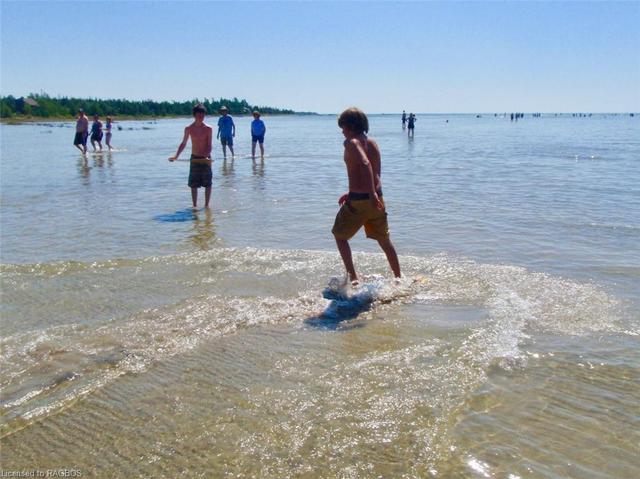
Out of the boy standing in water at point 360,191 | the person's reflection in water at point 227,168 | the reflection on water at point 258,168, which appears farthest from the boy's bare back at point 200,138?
the person's reflection in water at point 227,168

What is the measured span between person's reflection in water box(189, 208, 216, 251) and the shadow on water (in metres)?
2.58

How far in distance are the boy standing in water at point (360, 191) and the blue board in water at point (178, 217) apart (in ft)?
14.4

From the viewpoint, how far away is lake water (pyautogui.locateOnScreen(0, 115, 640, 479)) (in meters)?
2.73

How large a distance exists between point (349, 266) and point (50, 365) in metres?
2.83

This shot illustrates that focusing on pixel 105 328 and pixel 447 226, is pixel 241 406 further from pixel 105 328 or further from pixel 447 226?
pixel 447 226

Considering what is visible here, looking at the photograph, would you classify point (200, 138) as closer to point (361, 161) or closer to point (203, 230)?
point (203, 230)

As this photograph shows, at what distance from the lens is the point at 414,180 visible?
14.4 meters

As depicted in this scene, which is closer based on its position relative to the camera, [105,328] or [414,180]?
[105,328]

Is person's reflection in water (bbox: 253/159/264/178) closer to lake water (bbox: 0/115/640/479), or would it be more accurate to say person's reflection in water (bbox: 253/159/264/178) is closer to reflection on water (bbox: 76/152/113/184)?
reflection on water (bbox: 76/152/113/184)

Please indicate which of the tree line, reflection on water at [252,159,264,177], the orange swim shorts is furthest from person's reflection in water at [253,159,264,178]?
the tree line

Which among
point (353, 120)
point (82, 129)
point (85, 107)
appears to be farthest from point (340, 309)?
point (85, 107)

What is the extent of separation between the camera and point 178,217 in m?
9.29

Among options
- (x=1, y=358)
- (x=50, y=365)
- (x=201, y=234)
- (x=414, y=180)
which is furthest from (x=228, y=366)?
(x=414, y=180)

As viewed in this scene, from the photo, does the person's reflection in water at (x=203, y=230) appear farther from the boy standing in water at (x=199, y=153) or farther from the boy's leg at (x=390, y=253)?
the boy's leg at (x=390, y=253)
